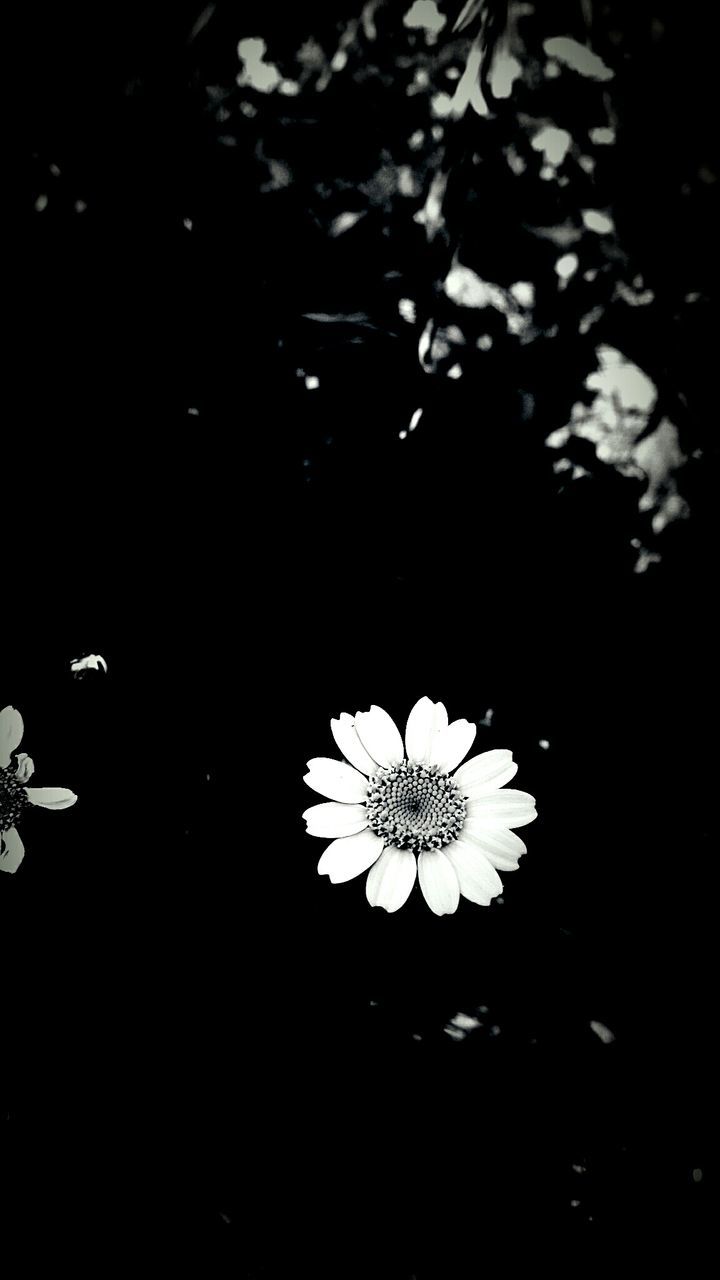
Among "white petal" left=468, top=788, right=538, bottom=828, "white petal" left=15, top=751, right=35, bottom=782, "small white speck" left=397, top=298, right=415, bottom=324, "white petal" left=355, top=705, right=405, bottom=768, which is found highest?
"small white speck" left=397, top=298, right=415, bottom=324

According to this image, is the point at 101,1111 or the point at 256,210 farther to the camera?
the point at 256,210

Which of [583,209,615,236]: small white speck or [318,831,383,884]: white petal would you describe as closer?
[318,831,383,884]: white petal

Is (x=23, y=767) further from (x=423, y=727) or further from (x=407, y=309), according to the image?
(x=407, y=309)

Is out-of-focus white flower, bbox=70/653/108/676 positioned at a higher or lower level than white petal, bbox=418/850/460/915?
higher

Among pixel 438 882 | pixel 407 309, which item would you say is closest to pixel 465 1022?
pixel 438 882

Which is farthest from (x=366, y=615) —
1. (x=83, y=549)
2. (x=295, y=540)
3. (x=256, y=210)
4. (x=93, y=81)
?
(x=93, y=81)

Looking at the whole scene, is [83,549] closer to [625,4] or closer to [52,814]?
[52,814]

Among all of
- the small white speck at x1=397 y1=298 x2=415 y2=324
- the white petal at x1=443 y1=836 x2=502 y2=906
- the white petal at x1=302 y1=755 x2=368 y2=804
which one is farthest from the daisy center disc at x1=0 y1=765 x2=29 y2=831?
the small white speck at x1=397 y1=298 x2=415 y2=324

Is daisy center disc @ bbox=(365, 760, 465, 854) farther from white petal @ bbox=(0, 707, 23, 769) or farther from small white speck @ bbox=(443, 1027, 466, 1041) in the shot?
white petal @ bbox=(0, 707, 23, 769)
